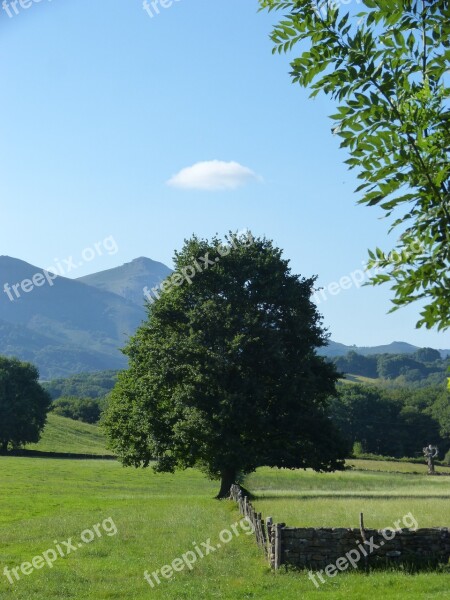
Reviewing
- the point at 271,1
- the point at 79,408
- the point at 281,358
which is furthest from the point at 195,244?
the point at 79,408

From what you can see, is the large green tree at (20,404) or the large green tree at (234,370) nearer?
the large green tree at (234,370)

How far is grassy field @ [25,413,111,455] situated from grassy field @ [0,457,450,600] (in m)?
56.0

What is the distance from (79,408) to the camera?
191000mm

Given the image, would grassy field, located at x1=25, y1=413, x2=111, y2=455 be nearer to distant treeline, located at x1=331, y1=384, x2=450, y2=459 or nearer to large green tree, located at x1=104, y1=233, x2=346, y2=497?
distant treeline, located at x1=331, y1=384, x2=450, y2=459

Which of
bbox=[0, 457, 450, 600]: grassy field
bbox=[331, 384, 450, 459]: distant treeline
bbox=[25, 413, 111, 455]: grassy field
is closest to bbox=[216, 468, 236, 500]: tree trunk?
bbox=[0, 457, 450, 600]: grassy field

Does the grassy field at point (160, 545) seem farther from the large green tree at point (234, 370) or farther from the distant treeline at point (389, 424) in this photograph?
the distant treeline at point (389, 424)

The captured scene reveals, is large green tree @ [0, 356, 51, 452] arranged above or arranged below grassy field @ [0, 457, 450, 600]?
above

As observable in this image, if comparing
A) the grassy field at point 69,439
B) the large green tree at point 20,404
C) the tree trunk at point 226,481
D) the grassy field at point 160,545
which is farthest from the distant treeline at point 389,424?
the tree trunk at point 226,481

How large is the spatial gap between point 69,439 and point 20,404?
22.4 m

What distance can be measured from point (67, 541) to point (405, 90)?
2638cm

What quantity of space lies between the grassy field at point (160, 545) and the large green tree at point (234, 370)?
372 cm

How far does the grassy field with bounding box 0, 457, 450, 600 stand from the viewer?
63.9 feet

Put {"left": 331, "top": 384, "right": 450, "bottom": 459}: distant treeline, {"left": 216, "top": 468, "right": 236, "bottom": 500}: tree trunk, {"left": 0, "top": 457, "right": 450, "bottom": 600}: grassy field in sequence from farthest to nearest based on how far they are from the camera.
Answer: {"left": 331, "top": 384, "right": 450, "bottom": 459}: distant treeline, {"left": 216, "top": 468, "right": 236, "bottom": 500}: tree trunk, {"left": 0, "top": 457, "right": 450, "bottom": 600}: grassy field

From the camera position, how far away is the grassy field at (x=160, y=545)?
1947 cm
